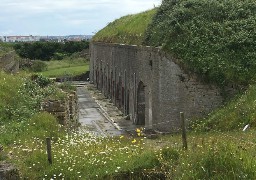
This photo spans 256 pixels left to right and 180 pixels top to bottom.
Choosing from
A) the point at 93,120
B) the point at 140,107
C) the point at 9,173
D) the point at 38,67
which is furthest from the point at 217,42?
the point at 38,67

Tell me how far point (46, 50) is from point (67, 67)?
1107 cm

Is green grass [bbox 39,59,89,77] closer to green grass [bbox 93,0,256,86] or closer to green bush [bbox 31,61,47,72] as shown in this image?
green bush [bbox 31,61,47,72]

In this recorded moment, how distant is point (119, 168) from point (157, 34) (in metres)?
12.5

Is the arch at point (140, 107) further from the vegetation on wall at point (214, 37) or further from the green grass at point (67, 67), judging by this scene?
the green grass at point (67, 67)

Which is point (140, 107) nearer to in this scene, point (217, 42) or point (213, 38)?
point (213, 38)

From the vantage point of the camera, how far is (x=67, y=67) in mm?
53781

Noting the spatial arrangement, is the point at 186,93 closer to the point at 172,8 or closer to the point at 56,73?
the point at 172,8

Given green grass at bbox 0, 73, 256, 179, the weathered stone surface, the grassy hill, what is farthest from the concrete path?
the weathered stone surface

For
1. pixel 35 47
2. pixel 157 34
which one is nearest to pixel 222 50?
pixel 157 34

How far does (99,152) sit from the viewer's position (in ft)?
31.2

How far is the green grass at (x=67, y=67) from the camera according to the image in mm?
47875

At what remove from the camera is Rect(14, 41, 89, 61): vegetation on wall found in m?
62.2

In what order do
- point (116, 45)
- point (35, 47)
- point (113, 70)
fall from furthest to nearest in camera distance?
point (35, 47) → point (113, 70) → point (116, 45)

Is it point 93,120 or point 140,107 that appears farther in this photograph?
point 93,120
